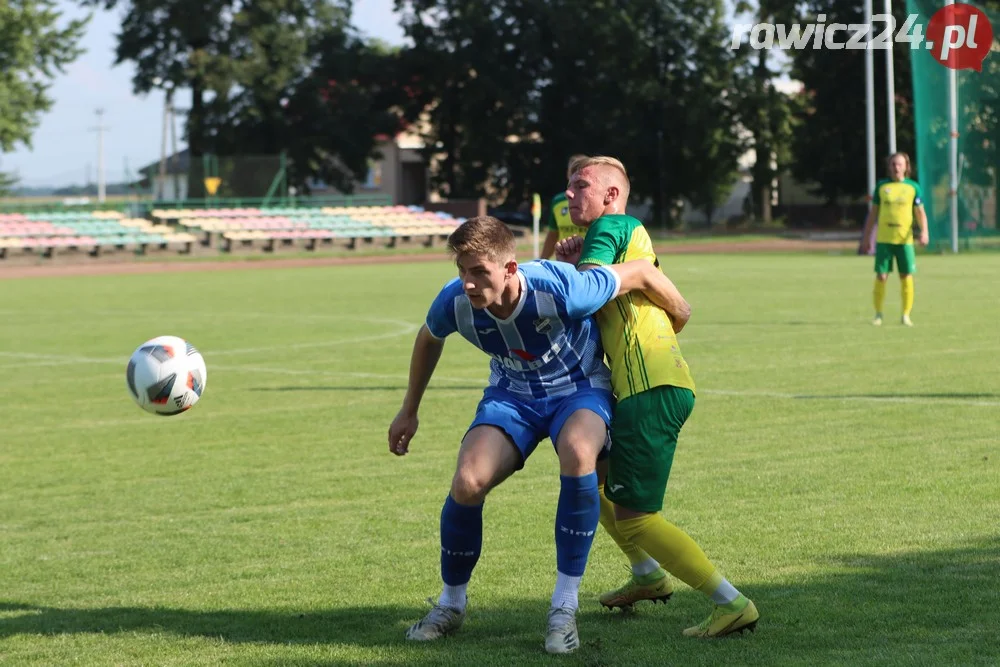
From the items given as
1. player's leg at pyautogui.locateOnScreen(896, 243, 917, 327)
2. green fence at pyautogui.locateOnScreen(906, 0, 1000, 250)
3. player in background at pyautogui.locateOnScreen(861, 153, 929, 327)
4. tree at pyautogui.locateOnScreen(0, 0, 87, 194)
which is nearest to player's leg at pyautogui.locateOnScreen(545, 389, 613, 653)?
player in background at pyautogui.locateOnScreen(861, 153, 929, 327)

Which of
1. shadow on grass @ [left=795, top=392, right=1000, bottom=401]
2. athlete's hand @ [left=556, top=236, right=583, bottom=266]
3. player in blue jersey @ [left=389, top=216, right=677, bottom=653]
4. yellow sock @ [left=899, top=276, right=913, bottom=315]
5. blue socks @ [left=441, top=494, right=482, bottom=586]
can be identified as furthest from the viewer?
yellow sock @ [left=899, top=276, right=913, bottom=315]

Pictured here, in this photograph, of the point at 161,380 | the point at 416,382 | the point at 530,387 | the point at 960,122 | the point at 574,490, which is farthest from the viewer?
the point at 960,122

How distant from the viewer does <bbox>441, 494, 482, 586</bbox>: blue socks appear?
491 cm

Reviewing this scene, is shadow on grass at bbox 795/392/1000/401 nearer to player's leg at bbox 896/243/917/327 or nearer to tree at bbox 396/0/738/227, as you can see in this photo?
player's leg at bbox 896/243/917/327

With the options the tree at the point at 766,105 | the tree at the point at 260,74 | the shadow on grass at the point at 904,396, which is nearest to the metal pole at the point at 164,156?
the tree at the point at 260,74

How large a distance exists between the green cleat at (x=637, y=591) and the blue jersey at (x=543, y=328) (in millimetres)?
759

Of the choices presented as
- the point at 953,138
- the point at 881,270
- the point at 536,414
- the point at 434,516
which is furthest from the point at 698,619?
the point at 953,138

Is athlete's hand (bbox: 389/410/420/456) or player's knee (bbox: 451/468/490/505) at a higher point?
athlete's hand (bbox: 389/410/420/456)

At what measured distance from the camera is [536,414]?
4.95 meters

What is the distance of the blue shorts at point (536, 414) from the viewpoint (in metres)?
4.86

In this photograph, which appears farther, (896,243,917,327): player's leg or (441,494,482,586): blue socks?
(896,243,917,327): player's leg

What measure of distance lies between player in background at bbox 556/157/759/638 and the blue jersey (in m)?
0.10

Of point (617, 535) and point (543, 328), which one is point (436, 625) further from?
point (543, 328)

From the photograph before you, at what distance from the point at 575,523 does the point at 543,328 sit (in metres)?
0.70
